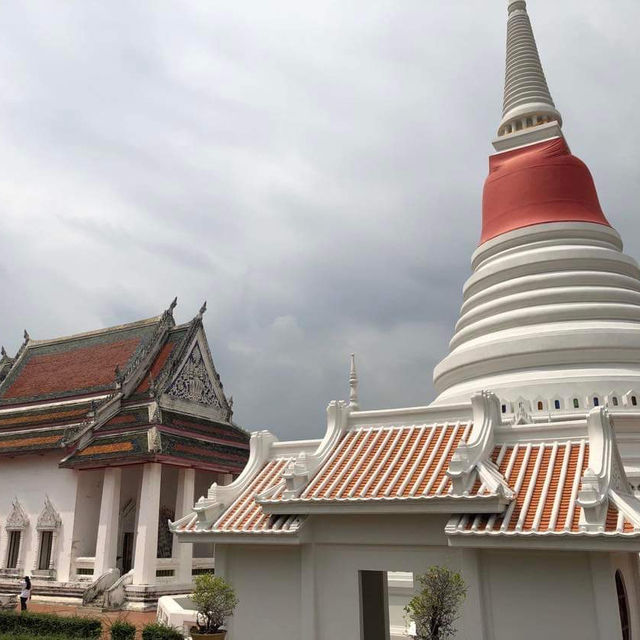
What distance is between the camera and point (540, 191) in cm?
2312

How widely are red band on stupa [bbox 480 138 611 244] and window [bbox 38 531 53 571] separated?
69.6ft

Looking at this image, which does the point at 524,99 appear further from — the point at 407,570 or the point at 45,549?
the point at 45,549

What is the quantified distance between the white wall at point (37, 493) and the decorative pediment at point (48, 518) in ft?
0.55

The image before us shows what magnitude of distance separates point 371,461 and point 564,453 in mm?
3371

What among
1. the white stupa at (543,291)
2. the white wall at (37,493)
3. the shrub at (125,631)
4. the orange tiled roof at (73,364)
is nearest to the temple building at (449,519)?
the white stupa at (543,291)

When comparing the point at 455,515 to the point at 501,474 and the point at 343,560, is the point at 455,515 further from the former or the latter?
the point at 343,560

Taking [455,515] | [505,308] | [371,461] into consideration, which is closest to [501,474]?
[455,515]

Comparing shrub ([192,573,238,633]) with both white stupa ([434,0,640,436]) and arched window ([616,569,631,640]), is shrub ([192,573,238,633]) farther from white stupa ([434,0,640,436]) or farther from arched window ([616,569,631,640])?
white stupa ([434,0,640,436])

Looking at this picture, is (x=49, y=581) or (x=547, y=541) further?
(x=49, y=581)

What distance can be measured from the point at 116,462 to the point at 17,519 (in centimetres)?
623

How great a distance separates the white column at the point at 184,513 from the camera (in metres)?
24.4

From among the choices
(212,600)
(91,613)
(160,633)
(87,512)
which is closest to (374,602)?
(212,600)

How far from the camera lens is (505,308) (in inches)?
828

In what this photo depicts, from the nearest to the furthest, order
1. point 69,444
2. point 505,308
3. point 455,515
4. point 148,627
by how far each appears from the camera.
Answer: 1. point 455,515
2. point 148,627
3. point 505,308
4. point 69,444
